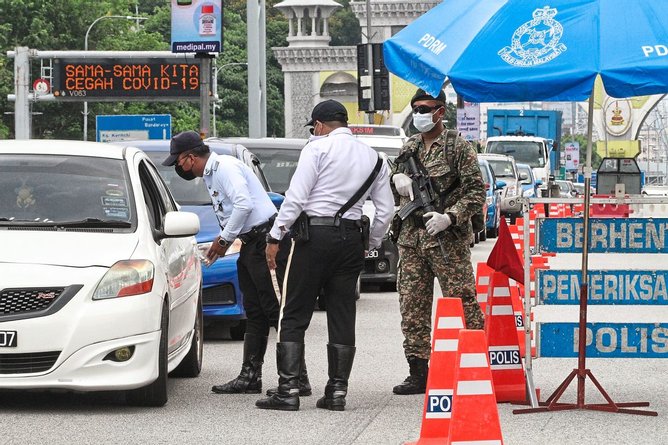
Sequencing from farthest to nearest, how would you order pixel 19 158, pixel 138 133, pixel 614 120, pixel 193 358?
pixel 614 120 → pixel 138 133 → pixel 193 358 → pixel 19 158

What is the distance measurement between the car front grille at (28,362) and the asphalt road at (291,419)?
0.28 metres

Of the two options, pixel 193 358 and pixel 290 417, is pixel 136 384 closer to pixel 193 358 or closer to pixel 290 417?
pixel 290 417

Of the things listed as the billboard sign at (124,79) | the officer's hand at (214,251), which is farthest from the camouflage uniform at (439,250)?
the billboard sign at (124,79)

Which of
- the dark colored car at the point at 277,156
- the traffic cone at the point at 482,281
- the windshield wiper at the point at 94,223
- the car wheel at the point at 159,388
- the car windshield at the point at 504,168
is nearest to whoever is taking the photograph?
the car wheel at the point at 159,388

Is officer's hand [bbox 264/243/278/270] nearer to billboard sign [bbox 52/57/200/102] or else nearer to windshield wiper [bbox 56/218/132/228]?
windshield wiper [bbox 56/218/132/228]

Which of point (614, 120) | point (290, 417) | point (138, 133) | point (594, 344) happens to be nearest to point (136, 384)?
point (290, 417)

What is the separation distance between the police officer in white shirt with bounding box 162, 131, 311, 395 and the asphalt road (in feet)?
0.93

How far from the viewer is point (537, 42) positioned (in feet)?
27.5

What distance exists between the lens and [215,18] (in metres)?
27.4

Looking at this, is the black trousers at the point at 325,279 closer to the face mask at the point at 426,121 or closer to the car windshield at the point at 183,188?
the face mask at the point at 426,121

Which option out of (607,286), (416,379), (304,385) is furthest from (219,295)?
(607,286)

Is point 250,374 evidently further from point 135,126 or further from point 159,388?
point 135,126

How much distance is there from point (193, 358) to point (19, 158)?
5.93 ft

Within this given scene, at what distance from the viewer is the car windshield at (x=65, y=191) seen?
925 centimetres
